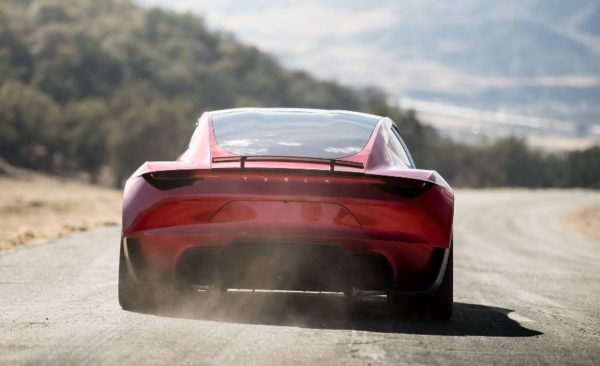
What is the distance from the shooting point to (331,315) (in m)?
6.50

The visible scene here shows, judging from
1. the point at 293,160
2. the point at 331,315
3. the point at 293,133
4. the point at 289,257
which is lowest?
the point at 331,315

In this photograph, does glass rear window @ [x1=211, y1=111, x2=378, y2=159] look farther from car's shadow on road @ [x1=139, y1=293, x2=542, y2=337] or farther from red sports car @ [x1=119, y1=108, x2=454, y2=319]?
car's shadow on road @ [x1=139, y1=293, x2=542, y2=337]

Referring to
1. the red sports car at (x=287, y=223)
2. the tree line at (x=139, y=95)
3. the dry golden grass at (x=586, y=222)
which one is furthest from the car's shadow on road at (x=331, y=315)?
the tree line at (x=139, y=95)

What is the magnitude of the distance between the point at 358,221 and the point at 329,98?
13962 cm

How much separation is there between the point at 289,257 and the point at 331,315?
0.65 m

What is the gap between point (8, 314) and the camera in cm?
629

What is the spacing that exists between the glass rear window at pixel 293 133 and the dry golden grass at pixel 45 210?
23.4 feet

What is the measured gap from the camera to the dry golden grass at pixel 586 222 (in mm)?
37950

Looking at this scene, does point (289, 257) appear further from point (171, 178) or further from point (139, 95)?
point (139, 95)

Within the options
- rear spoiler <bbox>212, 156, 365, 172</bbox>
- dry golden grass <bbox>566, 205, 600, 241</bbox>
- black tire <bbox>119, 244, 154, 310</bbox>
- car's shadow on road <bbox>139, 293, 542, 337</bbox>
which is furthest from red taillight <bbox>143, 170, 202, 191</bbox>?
dry golden grass <bbox>566, 205, 600, 241</bbox>

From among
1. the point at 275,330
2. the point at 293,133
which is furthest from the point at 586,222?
the point at 275,330

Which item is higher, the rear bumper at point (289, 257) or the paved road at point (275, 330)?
the rear bumper at point (289, 257)

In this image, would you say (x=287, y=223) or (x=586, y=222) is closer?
(x=287, y=223)

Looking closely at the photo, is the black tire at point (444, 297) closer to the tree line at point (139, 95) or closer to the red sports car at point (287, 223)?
the red sports car at point (287, 223)
